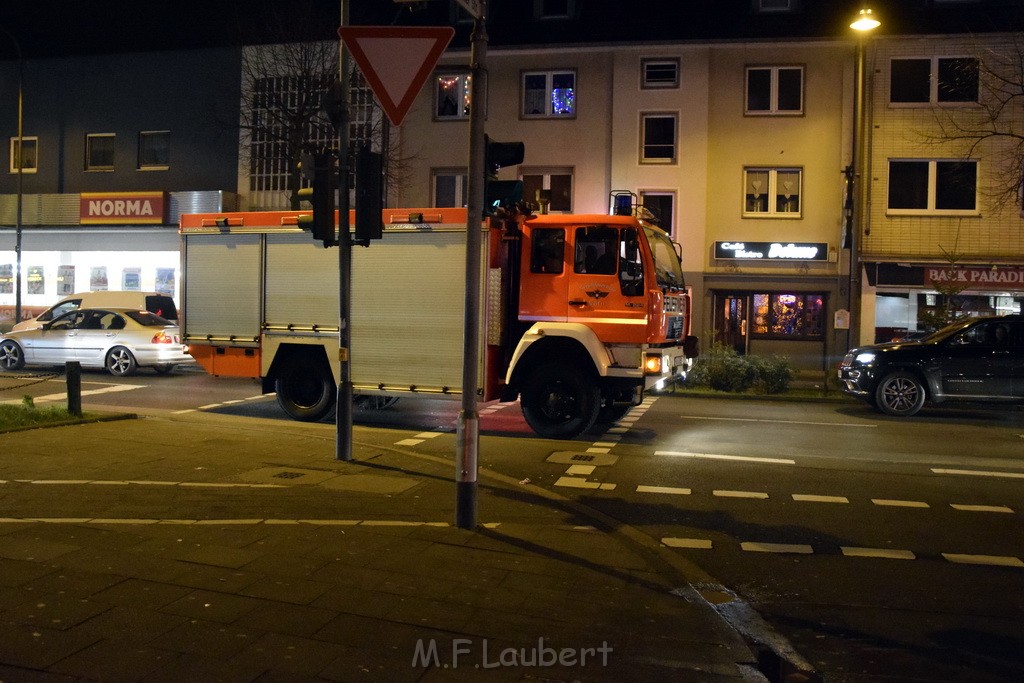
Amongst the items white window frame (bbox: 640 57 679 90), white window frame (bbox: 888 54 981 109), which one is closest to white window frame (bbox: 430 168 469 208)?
white window frame (bbox: 640 57 679 90)

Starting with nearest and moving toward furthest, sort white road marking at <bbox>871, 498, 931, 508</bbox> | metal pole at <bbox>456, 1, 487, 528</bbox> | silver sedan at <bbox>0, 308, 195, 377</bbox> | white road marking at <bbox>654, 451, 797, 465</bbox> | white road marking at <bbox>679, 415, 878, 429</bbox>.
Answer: metal pole at <bbox>456, 1, 487, 528</bbox> < white road marking at <bbox>871, 498, 931, 508</bbox> < white road marking at <bbox>654, 451, 797, 465</bbox> < white road marking at <bbox>679, 415, 878, 429</bbox> < silver sedan at <bbox>0, 308, 195, 377</bbox>

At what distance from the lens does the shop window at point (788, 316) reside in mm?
28625

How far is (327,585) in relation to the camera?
18.7ft

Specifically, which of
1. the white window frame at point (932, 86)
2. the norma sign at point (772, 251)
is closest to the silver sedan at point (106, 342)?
the norma sign at point (772, 251)

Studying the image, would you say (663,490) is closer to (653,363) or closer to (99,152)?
(653,363)

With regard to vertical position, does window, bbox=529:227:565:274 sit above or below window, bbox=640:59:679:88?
below

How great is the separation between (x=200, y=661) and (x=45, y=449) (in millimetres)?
6722

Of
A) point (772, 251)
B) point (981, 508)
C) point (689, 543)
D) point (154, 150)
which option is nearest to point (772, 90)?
point (772, 251)

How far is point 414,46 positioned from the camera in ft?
23.8

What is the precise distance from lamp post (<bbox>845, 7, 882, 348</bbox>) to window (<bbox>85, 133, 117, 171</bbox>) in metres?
25.9

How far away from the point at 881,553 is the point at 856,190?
22.3 m

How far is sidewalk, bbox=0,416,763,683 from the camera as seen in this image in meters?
4.61

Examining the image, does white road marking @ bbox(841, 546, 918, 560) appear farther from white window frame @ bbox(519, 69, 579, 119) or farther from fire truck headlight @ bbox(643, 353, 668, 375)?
white window frame @ bbox(519, 69, 579, 119)

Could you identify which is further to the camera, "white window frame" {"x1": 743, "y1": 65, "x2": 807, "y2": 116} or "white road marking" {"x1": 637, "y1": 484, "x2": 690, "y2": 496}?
"white window frame" {"x1": 743, "y1": 65, "x2": 807, "y2": 116}
